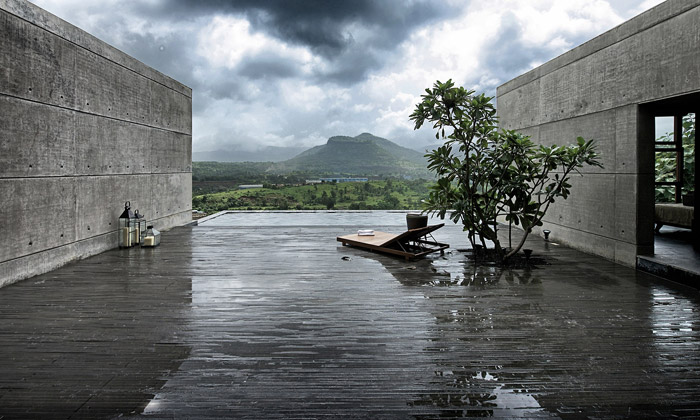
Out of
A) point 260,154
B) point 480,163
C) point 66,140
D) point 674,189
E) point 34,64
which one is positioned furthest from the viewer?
point 260,154

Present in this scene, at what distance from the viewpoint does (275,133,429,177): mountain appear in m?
18.2

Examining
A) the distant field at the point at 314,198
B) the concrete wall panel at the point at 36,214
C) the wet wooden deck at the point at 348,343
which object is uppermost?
the distant field at the point at 314,198

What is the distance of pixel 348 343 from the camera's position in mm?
3033

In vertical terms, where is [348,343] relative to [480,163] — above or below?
below

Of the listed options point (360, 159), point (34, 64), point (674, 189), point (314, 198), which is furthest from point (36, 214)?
point (360, 159)

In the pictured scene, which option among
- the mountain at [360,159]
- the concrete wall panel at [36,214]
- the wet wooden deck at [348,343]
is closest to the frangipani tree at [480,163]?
the wet wooden deck at [348,343]

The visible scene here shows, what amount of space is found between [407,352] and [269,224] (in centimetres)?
744

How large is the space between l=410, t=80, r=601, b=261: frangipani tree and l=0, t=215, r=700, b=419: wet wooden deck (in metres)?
0.81

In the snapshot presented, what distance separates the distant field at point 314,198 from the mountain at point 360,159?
2482 mm

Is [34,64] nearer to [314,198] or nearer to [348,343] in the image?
[348,343]

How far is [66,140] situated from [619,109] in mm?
6929

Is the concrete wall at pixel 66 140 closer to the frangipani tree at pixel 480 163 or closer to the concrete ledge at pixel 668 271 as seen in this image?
the frangipani tree at pixel 480 163

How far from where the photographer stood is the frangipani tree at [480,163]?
5672mm

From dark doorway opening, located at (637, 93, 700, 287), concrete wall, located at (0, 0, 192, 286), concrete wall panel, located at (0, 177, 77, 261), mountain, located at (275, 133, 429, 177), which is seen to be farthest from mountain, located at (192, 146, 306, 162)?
dark doorway opening, located at (637, 93, 700, 287)
